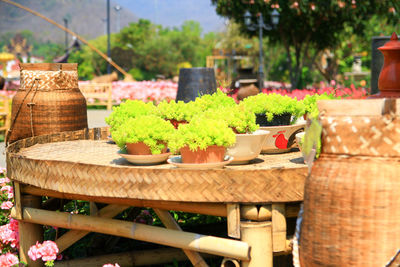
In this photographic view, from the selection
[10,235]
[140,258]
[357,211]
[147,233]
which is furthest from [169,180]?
[10,235]

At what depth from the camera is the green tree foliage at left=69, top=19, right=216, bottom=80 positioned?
51156mm

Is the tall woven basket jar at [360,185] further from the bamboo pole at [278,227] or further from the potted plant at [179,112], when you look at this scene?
the potted plant at [179,112]

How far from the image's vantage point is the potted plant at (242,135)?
2551 mm

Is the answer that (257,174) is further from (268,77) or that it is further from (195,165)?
(268,77)

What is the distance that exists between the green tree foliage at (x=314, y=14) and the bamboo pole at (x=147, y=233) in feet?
43.2

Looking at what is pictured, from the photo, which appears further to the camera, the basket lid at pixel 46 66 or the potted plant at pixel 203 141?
the basket lid at pixel 46 66

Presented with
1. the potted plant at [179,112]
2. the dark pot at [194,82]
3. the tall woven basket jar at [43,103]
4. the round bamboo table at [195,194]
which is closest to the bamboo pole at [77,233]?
the round bamboo table at [195,194]

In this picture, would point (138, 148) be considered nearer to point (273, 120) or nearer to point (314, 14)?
point (273, 120)

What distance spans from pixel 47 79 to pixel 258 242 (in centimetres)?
228

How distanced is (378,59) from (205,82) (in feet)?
7.82

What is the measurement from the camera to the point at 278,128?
2.88 metres

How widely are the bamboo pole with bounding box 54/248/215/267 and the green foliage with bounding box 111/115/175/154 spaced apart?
99 centimetres

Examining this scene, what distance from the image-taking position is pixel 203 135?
2.33 m

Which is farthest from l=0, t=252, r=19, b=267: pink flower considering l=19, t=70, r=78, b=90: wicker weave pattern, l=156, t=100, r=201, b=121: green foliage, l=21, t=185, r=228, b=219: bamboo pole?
l=19, t=70, r=78, b=90: wicker weave pattern
